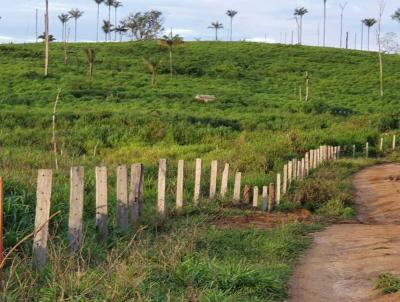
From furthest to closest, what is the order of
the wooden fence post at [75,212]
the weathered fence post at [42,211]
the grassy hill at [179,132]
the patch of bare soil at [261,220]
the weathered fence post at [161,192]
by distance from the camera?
the patch of bare soil at [261,220] → the weathered fence post at [161,192] → the wooden fence post at [75,212] → the weathered fence post at [42,211] → the grassy hill at [179,132]

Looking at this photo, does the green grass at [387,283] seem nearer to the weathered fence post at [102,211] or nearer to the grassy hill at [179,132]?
the grassy hill at [179,132]

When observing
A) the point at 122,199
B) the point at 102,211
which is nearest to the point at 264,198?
the point at 122,199

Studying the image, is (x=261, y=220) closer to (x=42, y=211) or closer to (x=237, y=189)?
(x=237, y=189)

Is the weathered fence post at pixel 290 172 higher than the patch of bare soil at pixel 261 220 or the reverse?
higher

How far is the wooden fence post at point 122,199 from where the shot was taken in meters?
9.31

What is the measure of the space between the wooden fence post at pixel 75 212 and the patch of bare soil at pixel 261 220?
3724mm

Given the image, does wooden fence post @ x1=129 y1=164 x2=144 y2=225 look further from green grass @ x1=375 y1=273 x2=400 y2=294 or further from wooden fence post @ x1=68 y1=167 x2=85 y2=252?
green grass @ x1=375 y1=273 x2=400 y2=294

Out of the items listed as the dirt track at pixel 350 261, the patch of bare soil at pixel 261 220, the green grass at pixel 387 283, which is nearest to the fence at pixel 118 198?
the patch of bare soil at pixel 261 220

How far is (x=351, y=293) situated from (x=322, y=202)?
7.79 meters

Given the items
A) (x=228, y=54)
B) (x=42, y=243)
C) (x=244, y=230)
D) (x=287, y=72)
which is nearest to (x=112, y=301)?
(x=42, y=243)

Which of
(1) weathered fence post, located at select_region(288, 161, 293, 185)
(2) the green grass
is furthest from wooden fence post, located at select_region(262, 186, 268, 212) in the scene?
(2) the green grass

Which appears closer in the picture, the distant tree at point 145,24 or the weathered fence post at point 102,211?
the weathered fence post at point 102,211

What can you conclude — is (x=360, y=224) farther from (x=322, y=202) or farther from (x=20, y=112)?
(x=20, y=112)

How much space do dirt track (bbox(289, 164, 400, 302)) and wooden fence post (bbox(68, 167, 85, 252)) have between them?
2.51m
